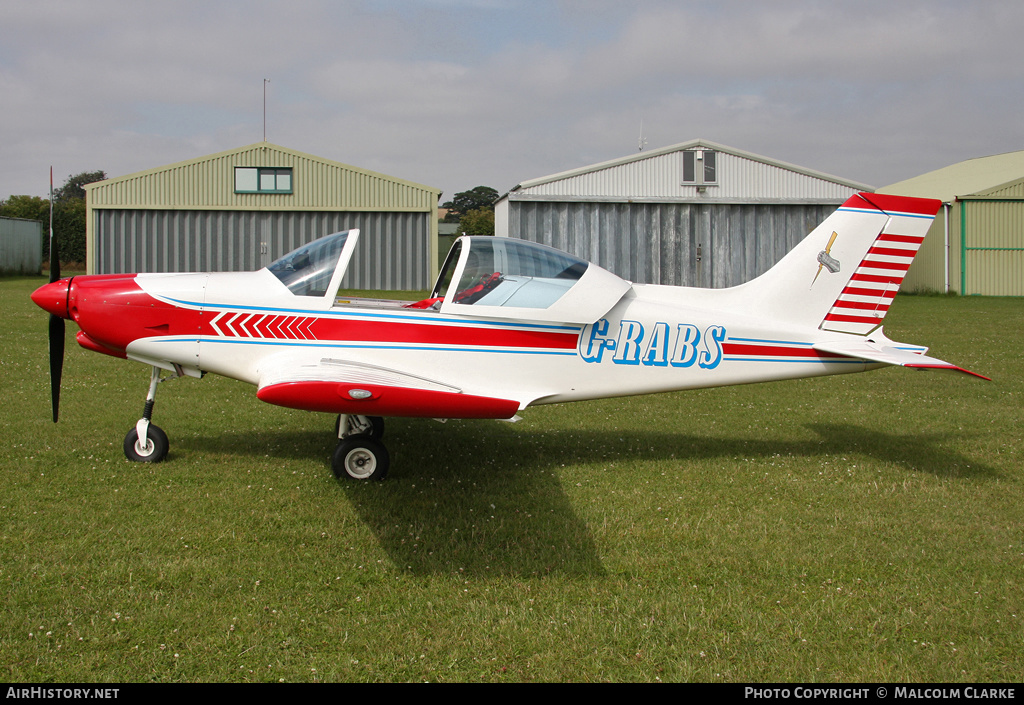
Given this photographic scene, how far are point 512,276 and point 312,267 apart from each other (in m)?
1.64

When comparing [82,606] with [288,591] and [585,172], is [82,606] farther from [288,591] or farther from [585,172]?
[585,172]

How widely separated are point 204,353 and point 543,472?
2.96m

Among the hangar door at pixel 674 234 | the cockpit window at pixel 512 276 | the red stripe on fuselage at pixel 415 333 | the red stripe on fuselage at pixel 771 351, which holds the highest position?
the hangar door at pixel 674 234

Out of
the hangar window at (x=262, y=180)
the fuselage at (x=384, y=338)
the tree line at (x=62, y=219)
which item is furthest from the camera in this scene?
the tree line at (x=62, y=219)

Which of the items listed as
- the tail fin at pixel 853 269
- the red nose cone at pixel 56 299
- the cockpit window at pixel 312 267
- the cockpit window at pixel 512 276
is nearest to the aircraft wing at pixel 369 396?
the cockpit window at pixel 312 267

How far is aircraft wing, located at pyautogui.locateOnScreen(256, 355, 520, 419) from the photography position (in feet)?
15.4

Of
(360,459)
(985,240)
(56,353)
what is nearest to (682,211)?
(985,240)

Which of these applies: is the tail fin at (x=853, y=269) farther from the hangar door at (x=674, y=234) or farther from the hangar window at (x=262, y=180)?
the hangar window at (x=262, y=180)

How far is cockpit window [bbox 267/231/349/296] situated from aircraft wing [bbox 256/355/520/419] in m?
0.92

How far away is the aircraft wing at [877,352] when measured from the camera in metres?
5.81

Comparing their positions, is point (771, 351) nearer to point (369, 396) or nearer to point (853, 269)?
point (853, 269)

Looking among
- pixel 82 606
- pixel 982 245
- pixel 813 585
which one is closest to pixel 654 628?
pixel 813 585

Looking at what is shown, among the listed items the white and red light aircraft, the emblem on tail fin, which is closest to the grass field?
the white and red light aircraft

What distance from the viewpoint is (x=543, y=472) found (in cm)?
638
